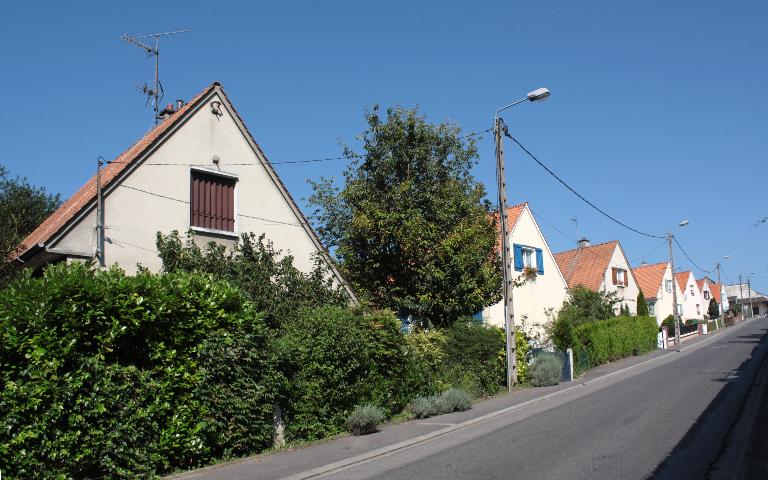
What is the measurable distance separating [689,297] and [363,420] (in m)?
81.0

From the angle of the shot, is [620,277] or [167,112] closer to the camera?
[167,112]

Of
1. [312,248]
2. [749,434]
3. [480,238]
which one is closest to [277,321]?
[312,248]

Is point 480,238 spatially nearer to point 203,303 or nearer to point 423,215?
point 423,215

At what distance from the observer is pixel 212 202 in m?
16.2

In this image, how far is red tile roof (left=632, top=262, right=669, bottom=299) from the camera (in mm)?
63844

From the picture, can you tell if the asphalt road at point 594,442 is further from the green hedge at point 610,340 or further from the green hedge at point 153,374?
the green hedge at point 610,340

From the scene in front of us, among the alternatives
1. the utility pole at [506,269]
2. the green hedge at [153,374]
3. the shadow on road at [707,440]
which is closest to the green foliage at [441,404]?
the green hedge at [153,374]

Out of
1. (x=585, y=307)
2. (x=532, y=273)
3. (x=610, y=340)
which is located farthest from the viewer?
(x=585, y=307)

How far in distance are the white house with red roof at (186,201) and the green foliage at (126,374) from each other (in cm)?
437

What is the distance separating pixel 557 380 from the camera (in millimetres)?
21641

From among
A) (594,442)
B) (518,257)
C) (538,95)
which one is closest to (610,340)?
(518,257)

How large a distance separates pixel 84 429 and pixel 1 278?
287 inches

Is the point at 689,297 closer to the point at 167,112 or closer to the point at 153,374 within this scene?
the point at 167,112

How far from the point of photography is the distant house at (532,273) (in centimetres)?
3216
